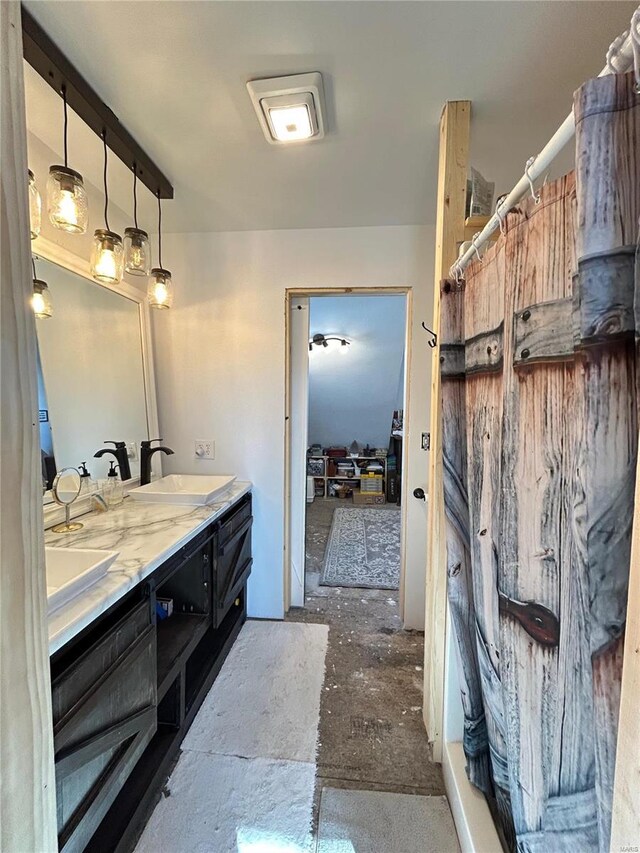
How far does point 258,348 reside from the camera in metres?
2.17

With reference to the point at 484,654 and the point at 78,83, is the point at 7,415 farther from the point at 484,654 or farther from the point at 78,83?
the point at 78,83

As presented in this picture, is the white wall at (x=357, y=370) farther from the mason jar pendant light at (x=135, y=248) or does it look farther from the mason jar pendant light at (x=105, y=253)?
the mason jar pendant light at (x=105, y=253)

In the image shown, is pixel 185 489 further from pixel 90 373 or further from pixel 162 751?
pixel 162 751

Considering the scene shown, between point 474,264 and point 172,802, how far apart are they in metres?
1.94

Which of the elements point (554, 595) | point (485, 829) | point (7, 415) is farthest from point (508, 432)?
point (485, 829)

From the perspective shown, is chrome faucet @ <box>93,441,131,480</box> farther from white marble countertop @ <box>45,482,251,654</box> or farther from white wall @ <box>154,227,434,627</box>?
white wall @ <box>154,227,434,627</box>

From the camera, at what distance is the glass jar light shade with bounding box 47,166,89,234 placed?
120 cm

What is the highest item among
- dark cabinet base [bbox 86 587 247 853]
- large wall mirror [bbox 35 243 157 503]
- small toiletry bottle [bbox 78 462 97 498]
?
large wall mirror [bbox 35 243 157 503]

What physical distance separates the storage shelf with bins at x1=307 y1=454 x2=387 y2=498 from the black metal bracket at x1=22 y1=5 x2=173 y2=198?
4170 millimetres

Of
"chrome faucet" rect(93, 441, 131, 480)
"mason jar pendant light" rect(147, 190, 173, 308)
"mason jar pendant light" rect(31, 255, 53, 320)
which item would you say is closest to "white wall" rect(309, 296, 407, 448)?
"mason jar pendant light" rect(147, 190, 173, 308)

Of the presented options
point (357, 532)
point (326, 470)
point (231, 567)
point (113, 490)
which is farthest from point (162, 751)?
point (326, 470)

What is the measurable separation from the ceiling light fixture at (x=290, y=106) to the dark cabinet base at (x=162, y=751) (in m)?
2.06

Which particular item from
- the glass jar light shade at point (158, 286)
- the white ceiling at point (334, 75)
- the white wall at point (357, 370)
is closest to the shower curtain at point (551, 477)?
the white ceiling at point (334, 75)

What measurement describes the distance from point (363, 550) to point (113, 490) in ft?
7.68
